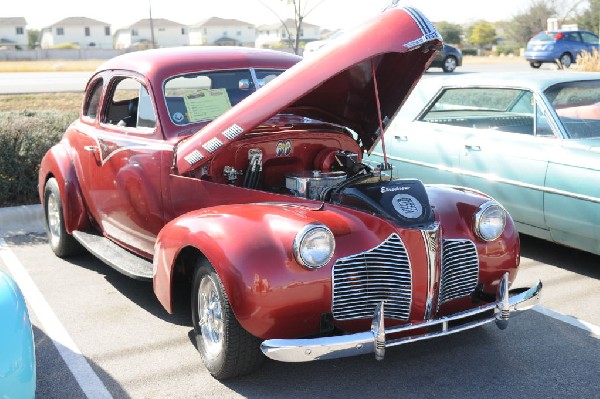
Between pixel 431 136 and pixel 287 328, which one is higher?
pixel 431 136

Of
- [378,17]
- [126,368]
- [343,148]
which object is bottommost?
[126,368]

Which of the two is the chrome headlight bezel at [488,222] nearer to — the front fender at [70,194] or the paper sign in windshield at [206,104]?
the paper sign in windshield at [206,104]

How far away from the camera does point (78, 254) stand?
6.04m

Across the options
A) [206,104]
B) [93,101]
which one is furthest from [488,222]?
[93,101]

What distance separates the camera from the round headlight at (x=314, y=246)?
329 centimetres

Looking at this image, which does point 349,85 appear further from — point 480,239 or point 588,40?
point 588,40

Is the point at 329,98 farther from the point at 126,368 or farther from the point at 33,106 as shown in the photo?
the point at 33,106

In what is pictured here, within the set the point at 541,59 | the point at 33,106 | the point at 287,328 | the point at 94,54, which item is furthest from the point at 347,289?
the point at 94,54

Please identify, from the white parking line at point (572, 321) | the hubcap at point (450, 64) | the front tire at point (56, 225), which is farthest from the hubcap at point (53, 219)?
the hubcap at point (450, 64)

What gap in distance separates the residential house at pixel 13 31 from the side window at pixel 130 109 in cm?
9816

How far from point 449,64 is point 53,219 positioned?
23.9 meters

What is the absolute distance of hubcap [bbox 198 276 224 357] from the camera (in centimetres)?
362

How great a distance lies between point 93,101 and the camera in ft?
18.9

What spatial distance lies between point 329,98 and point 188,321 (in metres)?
1.73
